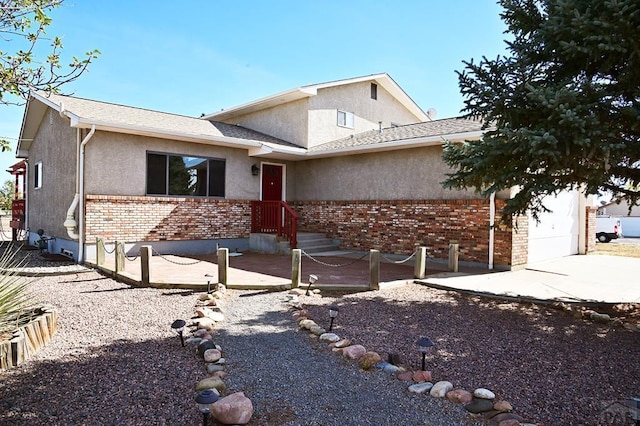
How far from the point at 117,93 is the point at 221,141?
5.11 metres

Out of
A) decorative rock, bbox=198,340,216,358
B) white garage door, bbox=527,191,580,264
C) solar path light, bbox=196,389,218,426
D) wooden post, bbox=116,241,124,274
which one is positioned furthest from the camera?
white garage door, bbox=527,191,580,264

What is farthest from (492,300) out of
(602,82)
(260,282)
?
(260,282)

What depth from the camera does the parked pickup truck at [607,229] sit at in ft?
78.6

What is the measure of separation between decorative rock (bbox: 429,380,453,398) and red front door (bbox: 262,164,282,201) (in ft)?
38.6

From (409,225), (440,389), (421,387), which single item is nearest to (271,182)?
(409,225)

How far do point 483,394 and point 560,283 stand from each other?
671 cm

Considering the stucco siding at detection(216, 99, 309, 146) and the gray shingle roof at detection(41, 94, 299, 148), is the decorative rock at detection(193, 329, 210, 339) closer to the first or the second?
the gray shingle roof at detection(41, 94, 299, 148)

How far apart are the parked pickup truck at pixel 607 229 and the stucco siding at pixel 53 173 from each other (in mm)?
27050

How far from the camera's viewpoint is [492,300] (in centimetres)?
734

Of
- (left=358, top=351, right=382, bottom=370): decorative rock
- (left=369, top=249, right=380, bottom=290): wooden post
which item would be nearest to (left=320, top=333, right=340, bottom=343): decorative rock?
(left=358, top=351, right=382, bottom=370): decorative rock

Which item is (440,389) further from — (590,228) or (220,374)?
(590,228)

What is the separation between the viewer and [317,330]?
5234 millimetres

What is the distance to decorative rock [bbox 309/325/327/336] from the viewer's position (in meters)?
Answer: 5.18

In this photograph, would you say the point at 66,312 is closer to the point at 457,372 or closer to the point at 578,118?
the point at 457,372
